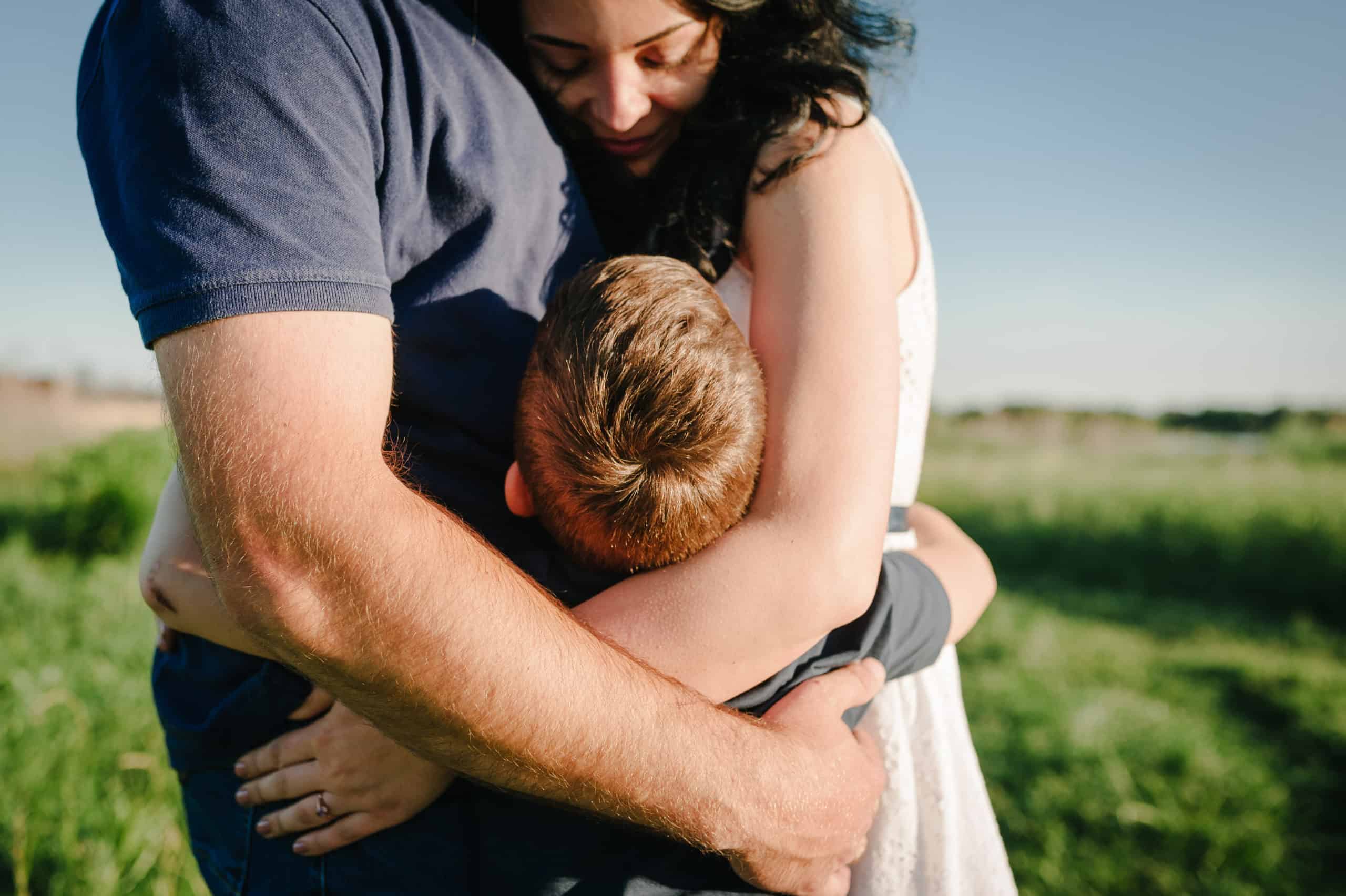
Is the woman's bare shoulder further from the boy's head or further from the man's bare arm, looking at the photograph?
the man's bare arm

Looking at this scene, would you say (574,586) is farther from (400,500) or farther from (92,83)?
(92,83)

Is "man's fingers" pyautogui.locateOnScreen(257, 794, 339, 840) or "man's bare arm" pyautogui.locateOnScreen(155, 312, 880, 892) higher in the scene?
"man's bare arm" pyautogui.locateOnScreen(155, 312, 880, 892)

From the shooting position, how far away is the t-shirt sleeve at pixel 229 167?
1023 millimetres

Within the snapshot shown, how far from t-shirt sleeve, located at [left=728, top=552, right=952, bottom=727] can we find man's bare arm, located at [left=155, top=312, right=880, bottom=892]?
0.65ft

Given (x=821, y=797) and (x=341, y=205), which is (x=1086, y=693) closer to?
(x=821, y=797)

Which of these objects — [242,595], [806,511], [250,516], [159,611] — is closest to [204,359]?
[250,516]

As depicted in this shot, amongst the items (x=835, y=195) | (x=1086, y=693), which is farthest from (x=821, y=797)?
(x=1086, y=693)

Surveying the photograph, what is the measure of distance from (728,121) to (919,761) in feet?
4.59

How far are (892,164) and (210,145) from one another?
1.25 m


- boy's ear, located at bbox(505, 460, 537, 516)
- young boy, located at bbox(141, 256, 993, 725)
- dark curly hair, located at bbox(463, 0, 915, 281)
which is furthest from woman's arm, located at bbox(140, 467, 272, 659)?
dark curly hair, located at bbox(463, 0, 915, 281)

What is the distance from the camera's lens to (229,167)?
1.03 metres

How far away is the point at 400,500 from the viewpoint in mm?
1130

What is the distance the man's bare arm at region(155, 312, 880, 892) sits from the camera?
1.04 meters

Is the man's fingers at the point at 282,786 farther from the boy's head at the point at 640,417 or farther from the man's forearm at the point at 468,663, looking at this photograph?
the boy's head at the point at 640,417
